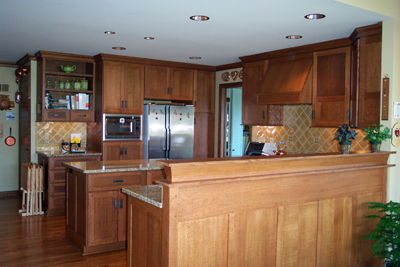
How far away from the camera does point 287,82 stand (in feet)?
16.0

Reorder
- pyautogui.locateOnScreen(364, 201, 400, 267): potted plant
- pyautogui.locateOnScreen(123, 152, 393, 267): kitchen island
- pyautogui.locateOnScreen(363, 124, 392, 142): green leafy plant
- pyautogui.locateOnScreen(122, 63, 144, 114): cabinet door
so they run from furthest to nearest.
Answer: pyautogui.locateOnScreen(122, 63, 144, 114): cabinet door
pyautogui.locateOnScreen(363, 124, 392, 142): green leafy plant
pyautogui.locateOnScreen(364, 201, 400, 267): potted plant
pyautogui.locateOnScreen(123, 152, 393, 267): kitchen island

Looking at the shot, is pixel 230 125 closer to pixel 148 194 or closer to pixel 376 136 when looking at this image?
pixel 376 136

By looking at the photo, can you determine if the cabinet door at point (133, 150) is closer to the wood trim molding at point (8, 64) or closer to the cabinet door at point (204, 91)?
the cabinet door at point (204, 91)

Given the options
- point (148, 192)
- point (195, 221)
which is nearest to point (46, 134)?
point (148, 192)

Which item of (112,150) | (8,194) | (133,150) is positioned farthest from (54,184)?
(8,194)

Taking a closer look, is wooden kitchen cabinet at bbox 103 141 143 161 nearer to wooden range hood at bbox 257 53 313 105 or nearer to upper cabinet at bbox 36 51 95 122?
upper cabinet at bbox 36 51 95 122

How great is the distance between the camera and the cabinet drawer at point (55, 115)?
18.2 feet

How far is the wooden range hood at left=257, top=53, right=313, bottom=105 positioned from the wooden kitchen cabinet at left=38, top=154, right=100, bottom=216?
2.96 meters

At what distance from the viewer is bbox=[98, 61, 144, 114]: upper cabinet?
18.4ft

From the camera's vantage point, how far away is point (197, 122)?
655 cm

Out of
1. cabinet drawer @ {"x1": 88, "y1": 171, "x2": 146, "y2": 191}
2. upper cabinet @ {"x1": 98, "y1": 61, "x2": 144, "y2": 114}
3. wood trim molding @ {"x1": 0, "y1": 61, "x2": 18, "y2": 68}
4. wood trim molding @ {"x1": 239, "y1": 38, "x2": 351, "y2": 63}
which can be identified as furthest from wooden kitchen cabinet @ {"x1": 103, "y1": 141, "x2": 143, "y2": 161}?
wood trim molding @ {"x1": 0, "y1": 61, "x2": 18, "y2": 68}

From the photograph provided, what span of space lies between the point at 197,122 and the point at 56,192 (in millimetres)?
2650

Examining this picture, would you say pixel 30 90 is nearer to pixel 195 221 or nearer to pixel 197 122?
pixel 197 122

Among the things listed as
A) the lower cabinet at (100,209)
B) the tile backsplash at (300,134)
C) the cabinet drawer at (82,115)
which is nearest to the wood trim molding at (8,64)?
the cabinet drawer at (82,115)
